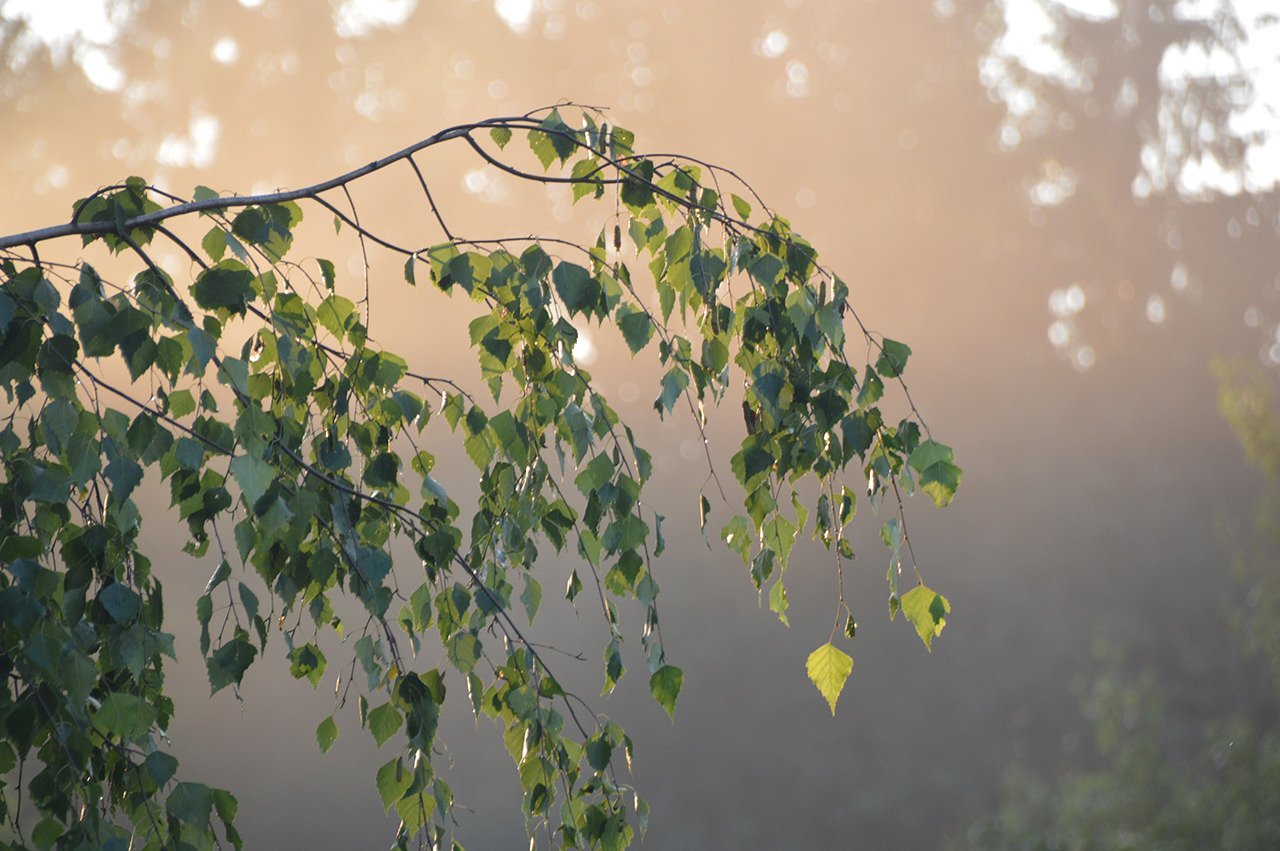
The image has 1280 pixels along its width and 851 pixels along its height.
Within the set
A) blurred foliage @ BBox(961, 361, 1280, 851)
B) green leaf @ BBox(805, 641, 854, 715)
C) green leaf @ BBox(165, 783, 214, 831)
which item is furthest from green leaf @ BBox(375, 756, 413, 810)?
blurred foliage @ BBox(961, 361, 1280, 851)

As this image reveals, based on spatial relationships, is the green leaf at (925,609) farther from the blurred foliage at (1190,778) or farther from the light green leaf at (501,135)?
the blurred foliage at (1190,778)

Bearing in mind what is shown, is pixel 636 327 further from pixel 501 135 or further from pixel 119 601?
pixel 119 601

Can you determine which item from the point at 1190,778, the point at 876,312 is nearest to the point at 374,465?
the point at 1190,778

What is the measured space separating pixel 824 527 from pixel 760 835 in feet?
24.0

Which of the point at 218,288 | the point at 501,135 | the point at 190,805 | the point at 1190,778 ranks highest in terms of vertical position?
the point at 1190,778

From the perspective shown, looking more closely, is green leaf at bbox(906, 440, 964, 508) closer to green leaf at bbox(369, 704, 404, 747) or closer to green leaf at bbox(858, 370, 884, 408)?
green leaf at bbox(858, 370, 884, 408)

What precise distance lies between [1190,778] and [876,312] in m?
4.24

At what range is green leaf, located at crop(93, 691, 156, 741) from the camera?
2.29 feet

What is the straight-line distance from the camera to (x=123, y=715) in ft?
2.30

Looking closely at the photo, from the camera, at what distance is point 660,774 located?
8047 millimetres

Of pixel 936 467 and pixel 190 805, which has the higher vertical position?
pixel 936 467

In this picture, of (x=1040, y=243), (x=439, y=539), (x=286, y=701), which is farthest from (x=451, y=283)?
(x=1040, y=243)

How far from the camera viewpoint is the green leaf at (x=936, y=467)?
32.2 inches

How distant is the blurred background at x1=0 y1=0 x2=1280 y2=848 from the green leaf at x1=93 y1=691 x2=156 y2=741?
248 inches
